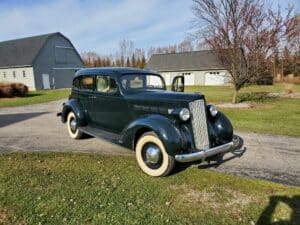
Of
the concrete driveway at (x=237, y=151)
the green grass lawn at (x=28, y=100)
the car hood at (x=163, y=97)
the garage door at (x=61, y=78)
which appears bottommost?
the concrete driveway at (x=237, y=151)

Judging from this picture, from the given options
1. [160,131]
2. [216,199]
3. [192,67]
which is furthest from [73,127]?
[192,67]

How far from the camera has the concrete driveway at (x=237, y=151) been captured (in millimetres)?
4879

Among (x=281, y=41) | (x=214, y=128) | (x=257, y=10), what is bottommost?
(x=214, y=128)

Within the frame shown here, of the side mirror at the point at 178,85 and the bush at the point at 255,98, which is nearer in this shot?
the side mirror at the point at 178,85

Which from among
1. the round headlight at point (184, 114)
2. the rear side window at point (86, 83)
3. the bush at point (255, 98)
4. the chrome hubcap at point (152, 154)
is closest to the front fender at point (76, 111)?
the rear side window at point (86, 83)

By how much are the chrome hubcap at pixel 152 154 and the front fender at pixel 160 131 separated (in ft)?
1.08

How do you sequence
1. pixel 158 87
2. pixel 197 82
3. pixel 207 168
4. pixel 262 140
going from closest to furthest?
1. pixel 207 168
2. pixel 158 87
3. pixel 262 140
4. pixel 197 82

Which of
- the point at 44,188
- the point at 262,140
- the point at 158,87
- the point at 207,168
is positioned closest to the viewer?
the point at 44,188

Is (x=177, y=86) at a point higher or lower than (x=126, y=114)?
higher

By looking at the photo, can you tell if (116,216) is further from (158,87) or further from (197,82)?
(197,82)

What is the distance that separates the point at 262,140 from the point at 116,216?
17.0ft

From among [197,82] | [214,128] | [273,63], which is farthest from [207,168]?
[197,82]

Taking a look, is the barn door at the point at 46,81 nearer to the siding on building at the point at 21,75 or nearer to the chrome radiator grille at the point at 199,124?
the siding on building at the point at 21,75

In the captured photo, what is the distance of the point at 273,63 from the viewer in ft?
47.1
